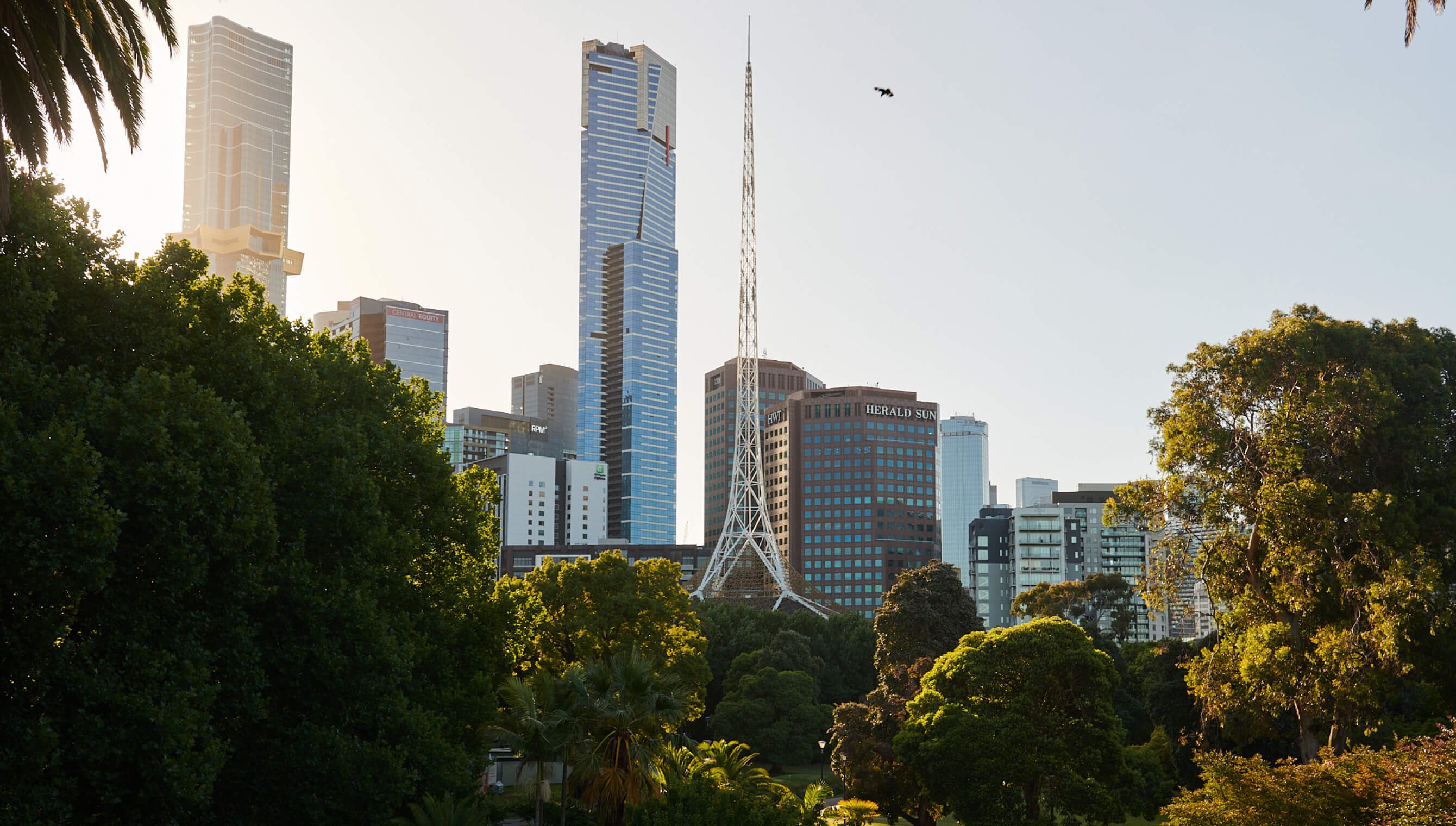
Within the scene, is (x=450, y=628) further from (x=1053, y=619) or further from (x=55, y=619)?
(x=1053, y=619)

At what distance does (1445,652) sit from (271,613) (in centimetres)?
3000

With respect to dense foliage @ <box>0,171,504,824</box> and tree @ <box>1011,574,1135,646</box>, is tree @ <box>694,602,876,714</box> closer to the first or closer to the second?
tree @ <box>1011,574,1135,646</box>

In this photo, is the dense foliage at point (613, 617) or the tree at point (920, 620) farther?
the tree at point (920, 620)

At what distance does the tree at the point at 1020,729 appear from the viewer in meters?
40.9

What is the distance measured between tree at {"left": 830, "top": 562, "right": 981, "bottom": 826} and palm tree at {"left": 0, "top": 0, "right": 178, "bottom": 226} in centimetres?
3598

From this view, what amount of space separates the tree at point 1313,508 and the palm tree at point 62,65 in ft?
94.2

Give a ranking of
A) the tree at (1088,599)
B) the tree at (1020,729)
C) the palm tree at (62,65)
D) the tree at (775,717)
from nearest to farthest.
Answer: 1. the palm tree at (62,65)
2. the tree at (1020,729)
3. the tree at (775,717)
4. the tree at (1088,599)

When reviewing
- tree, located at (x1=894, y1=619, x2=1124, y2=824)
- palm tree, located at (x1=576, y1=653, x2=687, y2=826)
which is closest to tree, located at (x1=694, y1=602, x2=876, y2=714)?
tree, located at (x1=894, y1=619, x2=1124, y2=824)

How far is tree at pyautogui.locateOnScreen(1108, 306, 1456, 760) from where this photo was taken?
30.9 meters

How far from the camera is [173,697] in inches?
741

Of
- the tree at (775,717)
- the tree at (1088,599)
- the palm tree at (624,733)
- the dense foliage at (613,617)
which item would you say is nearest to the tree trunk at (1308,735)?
the palm tree at (624,733)

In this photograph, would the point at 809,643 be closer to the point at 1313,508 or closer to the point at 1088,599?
the point at 1088,599

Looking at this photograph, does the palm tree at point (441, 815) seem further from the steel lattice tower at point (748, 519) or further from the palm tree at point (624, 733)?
the steel lattice tower at point (748, 519)

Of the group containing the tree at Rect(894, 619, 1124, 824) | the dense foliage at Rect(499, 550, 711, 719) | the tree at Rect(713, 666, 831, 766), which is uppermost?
the dense foliage at Rect(499, 550, 711, 719)
